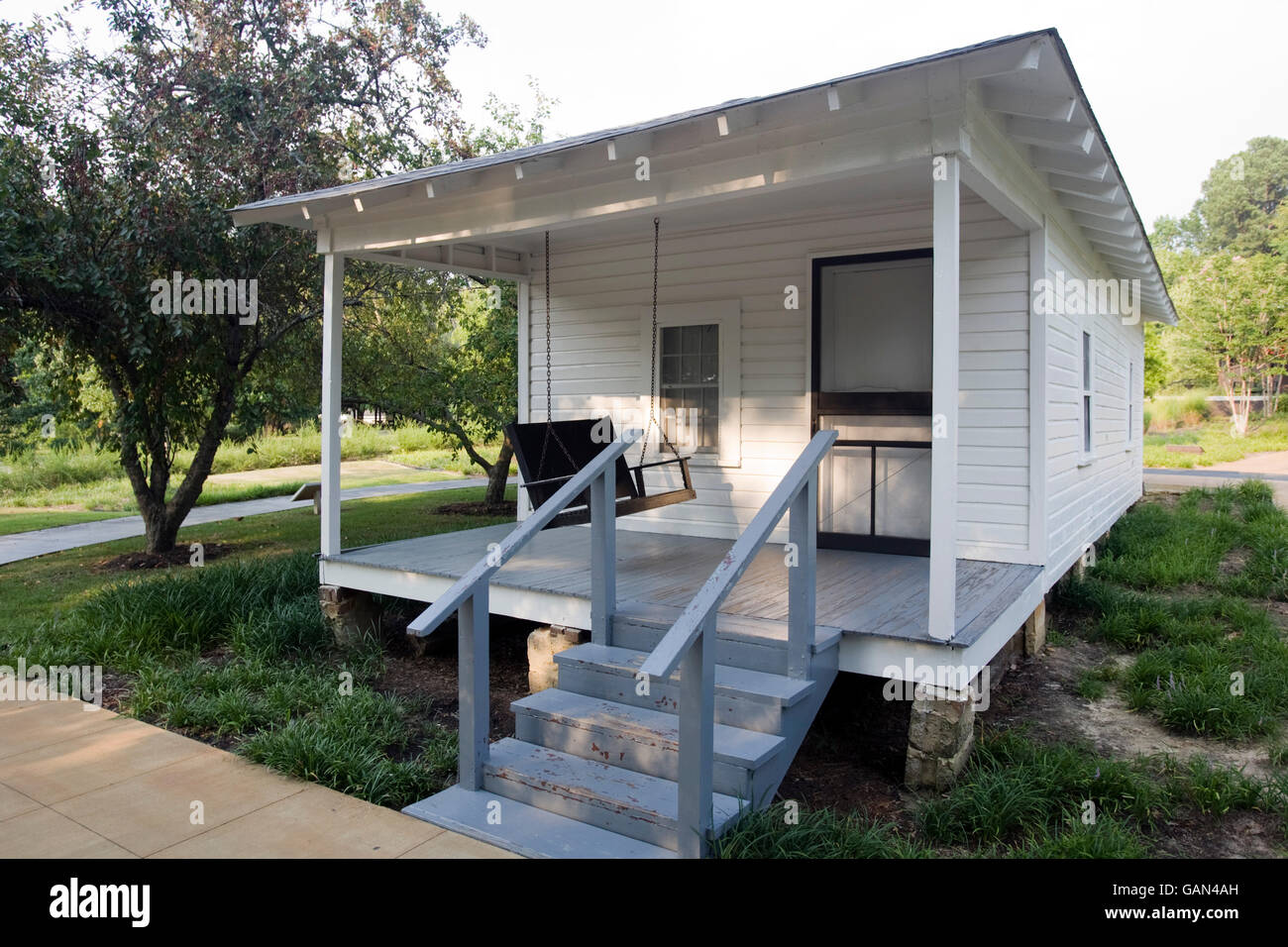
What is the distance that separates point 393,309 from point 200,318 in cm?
396

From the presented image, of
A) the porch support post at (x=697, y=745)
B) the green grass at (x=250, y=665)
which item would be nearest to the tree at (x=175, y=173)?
the green grass at (x=250, y=665)

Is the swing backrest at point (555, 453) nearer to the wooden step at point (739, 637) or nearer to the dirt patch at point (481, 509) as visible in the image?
the wooden step at point (739, 637)

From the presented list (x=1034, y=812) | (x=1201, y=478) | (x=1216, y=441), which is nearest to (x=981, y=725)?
(x=1034, y=812)

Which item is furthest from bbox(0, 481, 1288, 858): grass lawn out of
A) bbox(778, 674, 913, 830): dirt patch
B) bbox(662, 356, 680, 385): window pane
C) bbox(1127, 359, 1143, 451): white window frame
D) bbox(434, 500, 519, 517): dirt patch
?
bbox(434, 500, 519, 517): dirt patch

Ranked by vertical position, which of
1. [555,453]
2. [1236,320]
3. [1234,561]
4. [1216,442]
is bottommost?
[1234,561]

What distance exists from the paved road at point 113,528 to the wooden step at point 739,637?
7.99 meters

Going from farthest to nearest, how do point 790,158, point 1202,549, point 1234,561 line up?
point 1234,561 → point 1202,549 → point 790,158

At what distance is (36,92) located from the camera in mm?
8680

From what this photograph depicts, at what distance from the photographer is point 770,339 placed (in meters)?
6.64

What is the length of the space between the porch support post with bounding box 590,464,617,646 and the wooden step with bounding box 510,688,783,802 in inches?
18.0

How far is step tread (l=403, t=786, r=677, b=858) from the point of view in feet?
10.4

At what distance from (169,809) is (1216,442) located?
28612 millimetres

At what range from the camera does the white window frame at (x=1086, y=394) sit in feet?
23.0

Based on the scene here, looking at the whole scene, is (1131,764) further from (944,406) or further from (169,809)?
(169,809)
